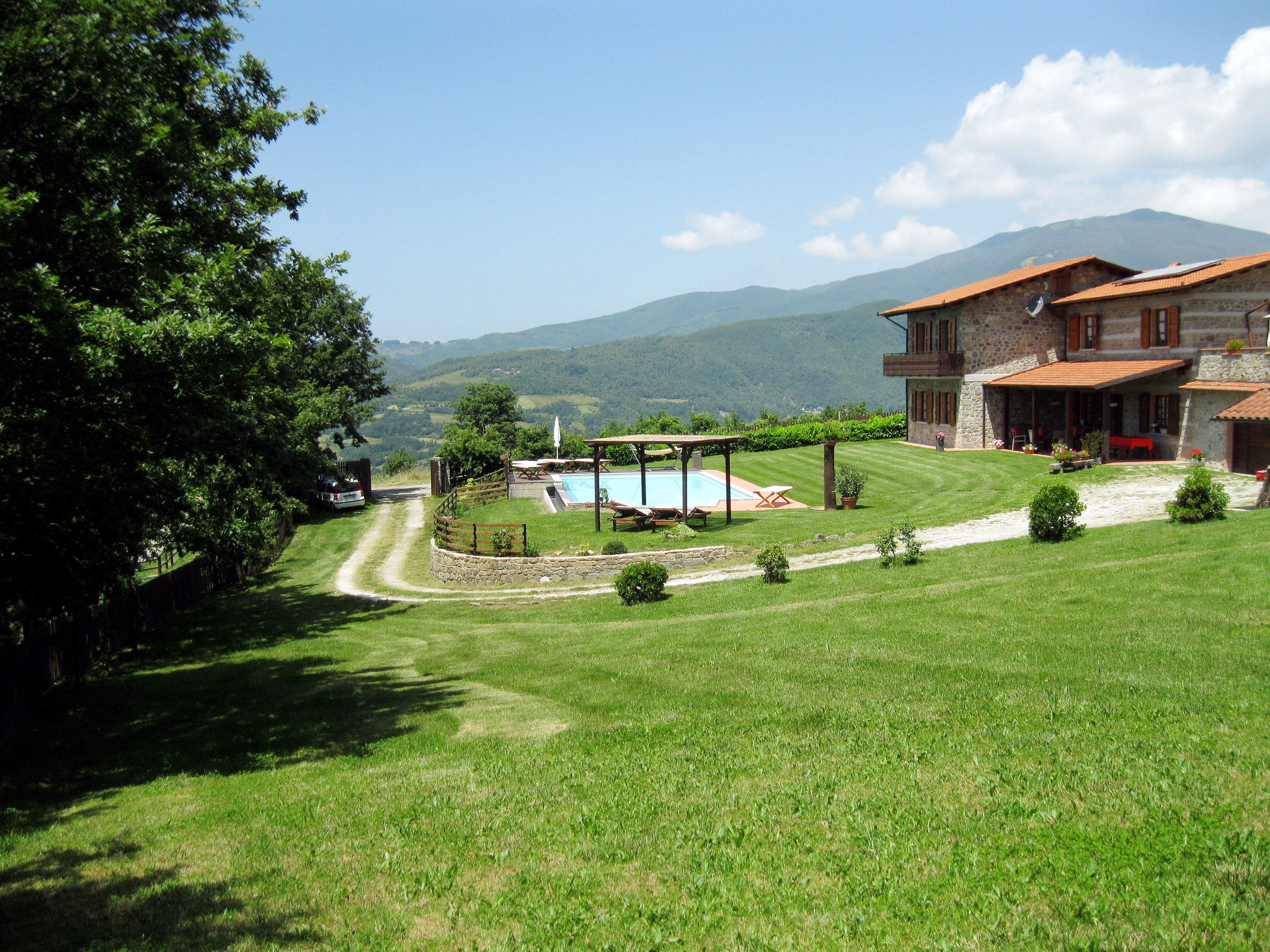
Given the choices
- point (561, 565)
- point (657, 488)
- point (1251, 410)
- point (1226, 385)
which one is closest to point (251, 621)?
point (561, 565)

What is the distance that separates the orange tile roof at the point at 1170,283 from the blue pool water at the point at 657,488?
1536 cm

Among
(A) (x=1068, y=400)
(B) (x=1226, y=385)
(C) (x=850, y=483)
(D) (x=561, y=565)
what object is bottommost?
(D) (x=561, y=565)

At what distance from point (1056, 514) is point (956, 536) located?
128 inches

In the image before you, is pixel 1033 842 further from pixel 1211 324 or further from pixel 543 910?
pixel 1211 324

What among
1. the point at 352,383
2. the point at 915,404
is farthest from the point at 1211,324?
the point at 352,383

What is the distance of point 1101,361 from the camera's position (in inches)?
1298

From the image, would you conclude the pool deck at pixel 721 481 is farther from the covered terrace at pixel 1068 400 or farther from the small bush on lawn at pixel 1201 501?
the small bush on lawn at pixel 1201 501

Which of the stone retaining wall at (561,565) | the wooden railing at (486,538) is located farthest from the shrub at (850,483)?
the wooden railing at (486,538)

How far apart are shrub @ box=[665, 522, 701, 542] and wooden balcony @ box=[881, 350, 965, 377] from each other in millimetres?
16864

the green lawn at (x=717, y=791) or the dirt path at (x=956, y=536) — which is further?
the dirt path at (x=956, y=536)

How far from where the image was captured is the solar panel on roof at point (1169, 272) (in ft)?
103

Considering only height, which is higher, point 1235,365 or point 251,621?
point 1235,365

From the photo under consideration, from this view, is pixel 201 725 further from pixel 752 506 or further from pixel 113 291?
pixel 752 506

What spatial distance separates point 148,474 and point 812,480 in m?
24.9
